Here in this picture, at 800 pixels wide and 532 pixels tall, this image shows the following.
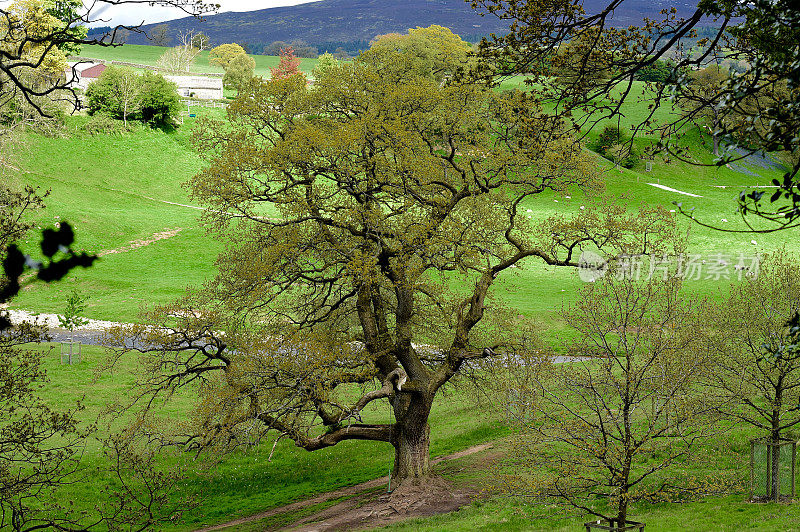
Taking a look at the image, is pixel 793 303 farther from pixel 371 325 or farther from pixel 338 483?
pixel 338 483

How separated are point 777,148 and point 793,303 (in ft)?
63.7

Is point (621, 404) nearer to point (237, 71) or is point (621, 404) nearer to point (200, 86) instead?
point (200, 86)

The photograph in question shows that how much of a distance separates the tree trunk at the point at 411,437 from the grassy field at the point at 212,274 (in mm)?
2817

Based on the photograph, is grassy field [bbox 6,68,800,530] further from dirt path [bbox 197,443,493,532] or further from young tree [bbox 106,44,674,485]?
young tree [bbox 106,44,674,485]

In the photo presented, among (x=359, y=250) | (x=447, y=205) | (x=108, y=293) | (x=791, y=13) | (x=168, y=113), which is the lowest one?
(x=108, y=293)

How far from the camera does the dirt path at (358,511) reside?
22.0m

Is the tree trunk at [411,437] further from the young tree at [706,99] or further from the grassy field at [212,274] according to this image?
the young tree at [706,99]

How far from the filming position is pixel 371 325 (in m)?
24.2

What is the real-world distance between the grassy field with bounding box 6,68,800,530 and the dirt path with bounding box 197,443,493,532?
100 centimetres

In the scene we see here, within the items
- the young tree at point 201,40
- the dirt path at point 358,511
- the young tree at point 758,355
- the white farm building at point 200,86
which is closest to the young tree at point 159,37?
the dirt path at point 358,511

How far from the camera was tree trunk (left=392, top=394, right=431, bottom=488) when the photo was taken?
78.0ft

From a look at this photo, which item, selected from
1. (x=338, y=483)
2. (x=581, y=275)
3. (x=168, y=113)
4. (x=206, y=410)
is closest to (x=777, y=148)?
(x=206, y=410)

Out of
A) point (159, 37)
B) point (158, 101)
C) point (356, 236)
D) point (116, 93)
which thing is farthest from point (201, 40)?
point (158, 101)

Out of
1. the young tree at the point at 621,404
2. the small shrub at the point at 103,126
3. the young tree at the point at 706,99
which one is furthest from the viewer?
the small shrub at the point at 103,126
